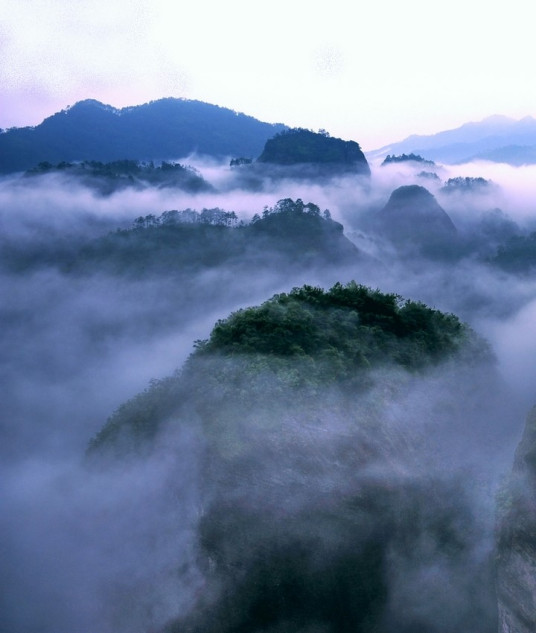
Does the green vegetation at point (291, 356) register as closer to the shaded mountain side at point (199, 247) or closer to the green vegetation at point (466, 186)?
the shaded mountain side at point (199, 247)

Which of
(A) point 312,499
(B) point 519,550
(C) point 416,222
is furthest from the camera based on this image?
(C) point 416,222

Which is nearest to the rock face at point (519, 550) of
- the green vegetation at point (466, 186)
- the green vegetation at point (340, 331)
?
the green vegetation at point (340, 331)

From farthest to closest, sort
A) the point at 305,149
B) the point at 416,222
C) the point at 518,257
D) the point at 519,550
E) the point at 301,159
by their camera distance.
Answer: the point at 305,149
the point at 301,159
the point at 416,222
the point at 518,257
the point at 519,550

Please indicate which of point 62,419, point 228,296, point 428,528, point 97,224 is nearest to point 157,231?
point 228,296

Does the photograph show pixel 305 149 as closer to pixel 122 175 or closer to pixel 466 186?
pixel 466 186

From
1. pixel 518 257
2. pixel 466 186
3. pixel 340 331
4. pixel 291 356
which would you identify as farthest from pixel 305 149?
pixel 291 356

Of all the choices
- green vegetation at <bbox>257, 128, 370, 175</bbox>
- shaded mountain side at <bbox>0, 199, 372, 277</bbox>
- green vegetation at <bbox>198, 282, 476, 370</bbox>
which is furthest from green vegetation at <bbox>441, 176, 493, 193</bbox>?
green vegetation at <bbox>198, 282, 476, 370</bbox>

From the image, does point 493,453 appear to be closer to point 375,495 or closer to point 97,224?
point 375,495
